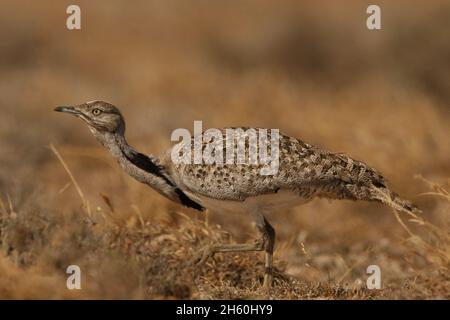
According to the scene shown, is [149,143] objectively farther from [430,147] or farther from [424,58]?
[424,58]

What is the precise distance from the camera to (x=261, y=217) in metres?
7.12

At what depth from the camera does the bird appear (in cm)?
685

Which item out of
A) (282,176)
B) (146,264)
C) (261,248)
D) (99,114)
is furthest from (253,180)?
(99,114)

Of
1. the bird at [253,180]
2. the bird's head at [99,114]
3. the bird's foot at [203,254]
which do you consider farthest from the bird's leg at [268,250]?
the bird's head at [99,114]

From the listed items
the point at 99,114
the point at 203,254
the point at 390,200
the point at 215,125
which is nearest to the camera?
the point at 390,200

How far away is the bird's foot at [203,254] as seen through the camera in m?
7.14

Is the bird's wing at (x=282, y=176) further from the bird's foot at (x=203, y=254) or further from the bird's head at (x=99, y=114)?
the bird's head at (x=99, y=114)

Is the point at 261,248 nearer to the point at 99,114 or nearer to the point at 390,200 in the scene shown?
the point at 390,200

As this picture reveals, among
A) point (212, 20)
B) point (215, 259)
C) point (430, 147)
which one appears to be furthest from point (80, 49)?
point (215, 259)

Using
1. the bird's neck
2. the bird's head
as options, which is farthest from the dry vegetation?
the bird's head

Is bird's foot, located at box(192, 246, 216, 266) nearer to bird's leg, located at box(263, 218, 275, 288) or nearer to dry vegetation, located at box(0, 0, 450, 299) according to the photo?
dry vegetation, located at box(0, 0, 450, 299)

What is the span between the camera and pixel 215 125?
1379cm

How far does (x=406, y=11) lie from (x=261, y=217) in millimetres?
12459

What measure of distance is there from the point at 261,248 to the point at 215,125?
6.64m
